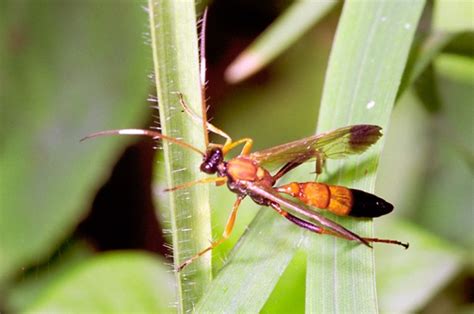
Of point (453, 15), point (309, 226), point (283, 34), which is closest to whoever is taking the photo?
point (309, 226)

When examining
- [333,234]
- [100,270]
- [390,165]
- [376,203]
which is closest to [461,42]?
[390,165]

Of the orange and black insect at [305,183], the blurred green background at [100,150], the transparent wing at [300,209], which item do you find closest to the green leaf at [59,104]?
the blurred green background at [100,150]

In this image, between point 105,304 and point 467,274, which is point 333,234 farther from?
point 467,274

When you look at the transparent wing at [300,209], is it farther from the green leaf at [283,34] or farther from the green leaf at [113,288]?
the green leaf at [283,34]

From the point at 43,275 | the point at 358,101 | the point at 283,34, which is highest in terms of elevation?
the point at 283,34

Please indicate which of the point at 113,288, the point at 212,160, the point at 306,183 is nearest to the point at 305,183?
the point at 306,183

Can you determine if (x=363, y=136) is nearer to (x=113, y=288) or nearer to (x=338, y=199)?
(x=338, y=199)
